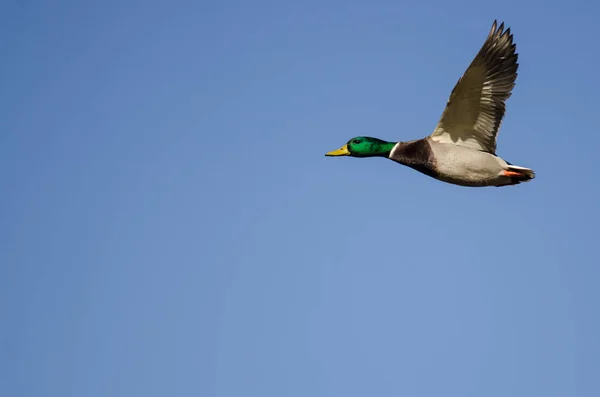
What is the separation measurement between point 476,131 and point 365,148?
2415 millimetres

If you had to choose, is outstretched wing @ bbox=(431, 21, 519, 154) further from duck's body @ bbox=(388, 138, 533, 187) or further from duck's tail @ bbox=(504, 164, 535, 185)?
duck's tail @ bbox=(504, 164, 535, 185)

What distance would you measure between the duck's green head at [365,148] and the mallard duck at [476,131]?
2.13ft

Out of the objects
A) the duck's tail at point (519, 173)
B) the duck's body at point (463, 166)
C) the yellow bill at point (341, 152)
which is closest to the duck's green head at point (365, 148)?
the yellow bill at point (341, 152)

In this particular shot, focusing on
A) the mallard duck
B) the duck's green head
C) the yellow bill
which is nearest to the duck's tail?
the mallard duck

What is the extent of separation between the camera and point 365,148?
19.0m

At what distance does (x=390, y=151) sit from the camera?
732 inches

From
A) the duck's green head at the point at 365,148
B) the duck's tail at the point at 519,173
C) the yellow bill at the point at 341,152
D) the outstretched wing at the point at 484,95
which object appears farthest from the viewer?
the yellow bill at the point at 341,152

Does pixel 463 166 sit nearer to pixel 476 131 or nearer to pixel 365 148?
pixel 476 131

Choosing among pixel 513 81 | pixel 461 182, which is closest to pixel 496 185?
pixel 461 182

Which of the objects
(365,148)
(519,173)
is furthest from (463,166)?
(365,148)

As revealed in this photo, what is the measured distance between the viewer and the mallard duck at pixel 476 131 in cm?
1695

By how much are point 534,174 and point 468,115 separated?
157 centimetres

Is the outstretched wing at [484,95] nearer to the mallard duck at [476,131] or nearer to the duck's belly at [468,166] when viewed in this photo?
the mallard duck at [476,131]

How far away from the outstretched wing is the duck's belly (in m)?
0.28
